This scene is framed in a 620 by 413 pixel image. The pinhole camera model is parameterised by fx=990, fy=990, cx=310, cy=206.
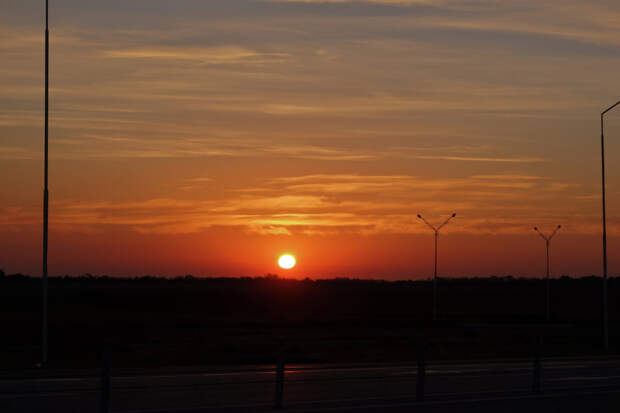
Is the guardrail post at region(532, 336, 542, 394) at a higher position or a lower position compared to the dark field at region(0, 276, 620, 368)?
higher

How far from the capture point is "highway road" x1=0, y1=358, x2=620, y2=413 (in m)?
17.1

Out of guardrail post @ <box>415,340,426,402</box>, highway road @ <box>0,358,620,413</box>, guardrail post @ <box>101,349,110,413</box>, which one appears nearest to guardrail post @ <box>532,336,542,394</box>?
highway road @ <box>0,358,620,413</box>

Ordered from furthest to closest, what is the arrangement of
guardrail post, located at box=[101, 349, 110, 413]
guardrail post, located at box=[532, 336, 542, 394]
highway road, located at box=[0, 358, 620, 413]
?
1. guardrail post, located at box=[532, 336, 542, 394]
2. highway road, located at box=[0, 358, 620, 413]
3. guardrail post, located at box=[101, 349, 110, 413]

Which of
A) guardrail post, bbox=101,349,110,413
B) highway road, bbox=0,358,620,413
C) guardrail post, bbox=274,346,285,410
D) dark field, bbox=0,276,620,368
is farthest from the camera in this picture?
dark field, bbox=0,276,620,368

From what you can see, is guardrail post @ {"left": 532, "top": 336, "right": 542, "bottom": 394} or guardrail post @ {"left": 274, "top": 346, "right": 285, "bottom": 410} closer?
guardrail post @ {"left": 274, "top": 346, "right": 285, "bottom": 410}

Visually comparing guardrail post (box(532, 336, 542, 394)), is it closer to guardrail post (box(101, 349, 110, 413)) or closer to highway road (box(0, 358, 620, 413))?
highway road (box(0, 358, 620, 413))

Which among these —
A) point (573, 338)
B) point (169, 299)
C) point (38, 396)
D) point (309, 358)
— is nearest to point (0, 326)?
point (309, 358)

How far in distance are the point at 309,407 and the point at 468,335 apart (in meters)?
44.9

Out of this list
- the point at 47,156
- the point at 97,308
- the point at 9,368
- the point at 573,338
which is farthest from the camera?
the point at 97,308

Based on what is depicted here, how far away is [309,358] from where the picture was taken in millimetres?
38688

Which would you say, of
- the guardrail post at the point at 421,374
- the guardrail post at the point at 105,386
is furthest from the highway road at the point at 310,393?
the guardrail post at the point at 105,386

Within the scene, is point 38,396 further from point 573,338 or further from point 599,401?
point 573,338

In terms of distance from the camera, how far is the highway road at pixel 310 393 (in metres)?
17.1

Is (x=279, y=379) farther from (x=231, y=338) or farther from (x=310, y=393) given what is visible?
(x=231, y=338)
